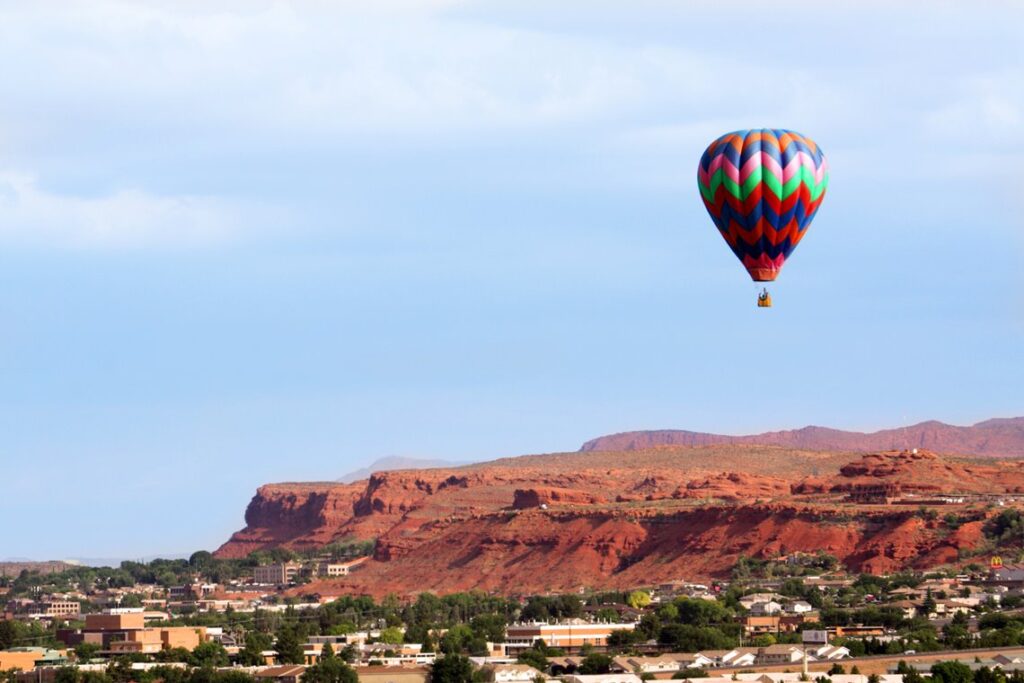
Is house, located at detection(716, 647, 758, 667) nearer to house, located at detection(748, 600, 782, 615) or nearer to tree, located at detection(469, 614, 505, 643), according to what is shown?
tree, located at detection(469, 614, 505, 643)

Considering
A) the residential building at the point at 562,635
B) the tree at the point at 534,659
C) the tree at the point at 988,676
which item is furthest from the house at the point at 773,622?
the tree at the point at 988,676

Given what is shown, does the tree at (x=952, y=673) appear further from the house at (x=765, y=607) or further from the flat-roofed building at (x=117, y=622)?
the flat-roofed building at (x=117, y=622)

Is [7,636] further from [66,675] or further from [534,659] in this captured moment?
[534,659]

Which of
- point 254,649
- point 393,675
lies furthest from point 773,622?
point 393,675

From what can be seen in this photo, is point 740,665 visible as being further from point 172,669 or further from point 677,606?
point 677,606

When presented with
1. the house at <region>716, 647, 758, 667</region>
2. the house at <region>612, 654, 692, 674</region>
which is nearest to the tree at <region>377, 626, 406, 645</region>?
the house at <region>612, 654, 692, 674</region>

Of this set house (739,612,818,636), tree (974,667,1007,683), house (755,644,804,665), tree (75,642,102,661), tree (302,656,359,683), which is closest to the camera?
tree (974,667,1007,683)
